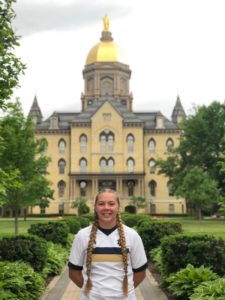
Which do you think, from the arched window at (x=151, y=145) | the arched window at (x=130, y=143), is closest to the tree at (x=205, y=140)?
the arched window at (x=130, y=143)

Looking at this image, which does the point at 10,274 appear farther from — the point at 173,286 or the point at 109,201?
the point at 109,201

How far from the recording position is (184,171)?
52344mm

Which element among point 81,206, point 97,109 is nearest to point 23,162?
point 81,206

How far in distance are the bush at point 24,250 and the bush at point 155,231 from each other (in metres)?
5.78

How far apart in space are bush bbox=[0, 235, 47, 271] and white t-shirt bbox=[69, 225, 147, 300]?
6.50 meters

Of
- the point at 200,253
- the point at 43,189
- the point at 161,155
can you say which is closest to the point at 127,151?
the point at 161,155

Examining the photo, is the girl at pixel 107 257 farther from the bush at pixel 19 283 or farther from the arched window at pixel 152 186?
the arched window at pixel 152 186

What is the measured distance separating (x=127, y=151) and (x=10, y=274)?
63.3 meters

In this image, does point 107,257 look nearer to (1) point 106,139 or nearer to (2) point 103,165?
(2) point 103,165

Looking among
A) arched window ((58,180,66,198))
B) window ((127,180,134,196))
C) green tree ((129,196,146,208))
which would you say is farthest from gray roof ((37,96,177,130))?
green tree ((129,196,146,208))

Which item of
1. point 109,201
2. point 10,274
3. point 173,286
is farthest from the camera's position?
point 173,286

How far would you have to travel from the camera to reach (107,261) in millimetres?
4363

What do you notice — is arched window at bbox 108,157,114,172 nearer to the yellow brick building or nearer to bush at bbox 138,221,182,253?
the yellow brick building

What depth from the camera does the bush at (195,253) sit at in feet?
32.4
